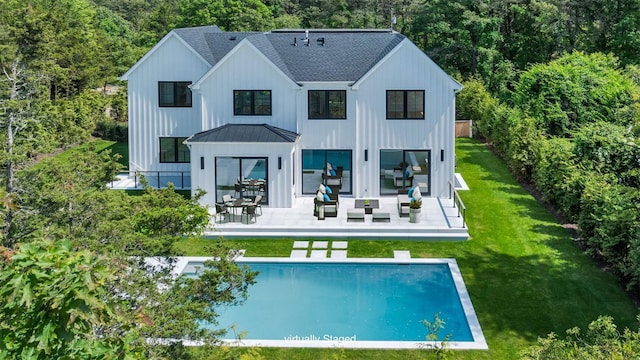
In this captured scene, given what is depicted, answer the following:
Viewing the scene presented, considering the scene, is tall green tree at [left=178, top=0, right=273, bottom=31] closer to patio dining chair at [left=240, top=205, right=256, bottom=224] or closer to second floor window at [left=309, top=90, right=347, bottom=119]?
second floor window at [left=309, top=90, right=347, bottom=119]

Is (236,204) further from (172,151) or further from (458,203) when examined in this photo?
(458,203)

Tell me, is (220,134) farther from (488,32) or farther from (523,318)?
(488,32)

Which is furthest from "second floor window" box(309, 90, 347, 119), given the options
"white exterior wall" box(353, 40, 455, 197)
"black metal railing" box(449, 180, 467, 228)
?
"black metal railing" box(449, 180, 467, 228)

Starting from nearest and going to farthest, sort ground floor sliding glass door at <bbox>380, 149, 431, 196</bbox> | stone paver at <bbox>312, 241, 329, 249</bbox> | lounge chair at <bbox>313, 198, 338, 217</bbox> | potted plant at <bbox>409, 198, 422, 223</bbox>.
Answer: stone paver at <bbox>312, 241, 329, 249</bbox> < potted plant at <bbox>409, 198, 422, 223</bbox> < lounge chair at <bbox>313, 198, 338, 217</bbox> < ground floor sliding glass door at <bbox>380, 149, 431, 196</bbox>

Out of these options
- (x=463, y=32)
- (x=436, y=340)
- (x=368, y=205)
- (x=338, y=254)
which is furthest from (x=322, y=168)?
(x=463, y=32)

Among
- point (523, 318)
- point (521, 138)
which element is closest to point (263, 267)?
point (523, 318)

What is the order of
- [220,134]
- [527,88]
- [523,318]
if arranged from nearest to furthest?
1. [523,318]
2. [220,134]
3. [527,88]

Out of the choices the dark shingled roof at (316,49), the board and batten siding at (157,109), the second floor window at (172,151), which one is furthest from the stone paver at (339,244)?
the second floor window at (172,151)

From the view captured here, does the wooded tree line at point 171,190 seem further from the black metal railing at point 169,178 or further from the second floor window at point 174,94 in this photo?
the second floor window at point 174,94
